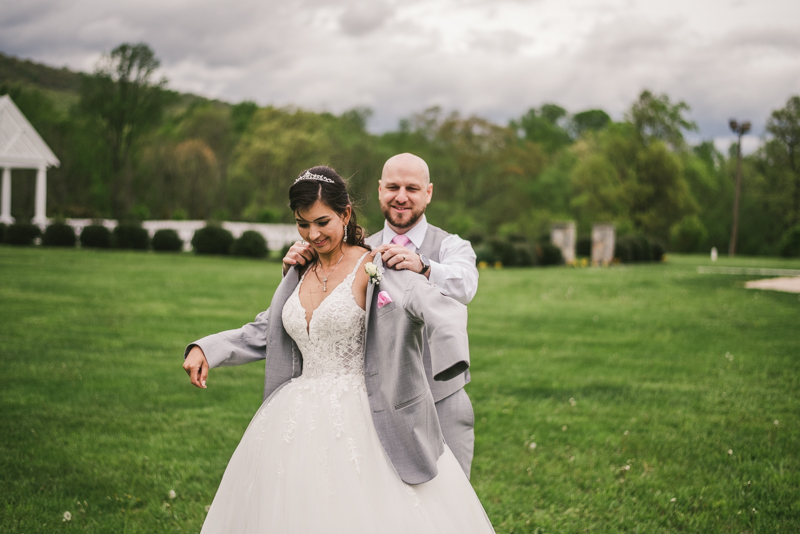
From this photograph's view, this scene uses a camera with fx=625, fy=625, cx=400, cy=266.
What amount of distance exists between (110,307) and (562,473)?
959 cm

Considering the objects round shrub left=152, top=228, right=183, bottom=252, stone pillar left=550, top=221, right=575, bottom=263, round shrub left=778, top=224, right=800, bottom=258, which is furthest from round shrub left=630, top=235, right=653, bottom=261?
round shrub left=152, top=228, right=183, bottom=252

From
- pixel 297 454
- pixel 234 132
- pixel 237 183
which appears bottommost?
pixel 297 454

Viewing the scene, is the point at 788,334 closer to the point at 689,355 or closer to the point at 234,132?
the point at 689,355

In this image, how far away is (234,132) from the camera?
63.2 meters

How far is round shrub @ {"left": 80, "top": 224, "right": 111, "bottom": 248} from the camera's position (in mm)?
24281

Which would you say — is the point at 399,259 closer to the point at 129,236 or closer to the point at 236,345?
the point at 236,345

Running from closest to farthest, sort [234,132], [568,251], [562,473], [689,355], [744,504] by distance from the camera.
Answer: [744,504] → [562,473] → [689,355] → [568,251] → [234,132]

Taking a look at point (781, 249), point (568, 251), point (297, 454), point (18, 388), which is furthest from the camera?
point (781, 249)

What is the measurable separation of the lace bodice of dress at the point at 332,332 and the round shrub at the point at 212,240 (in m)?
22.5

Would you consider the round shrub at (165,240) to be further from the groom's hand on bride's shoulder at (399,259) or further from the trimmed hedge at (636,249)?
the groom's hand on bride's shoulder at (399,259)

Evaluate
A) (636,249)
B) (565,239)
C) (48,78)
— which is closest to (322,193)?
(565,239)

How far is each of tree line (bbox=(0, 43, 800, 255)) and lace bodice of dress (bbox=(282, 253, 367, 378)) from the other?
1456 inches

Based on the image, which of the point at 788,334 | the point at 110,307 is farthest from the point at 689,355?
the point at 110,307

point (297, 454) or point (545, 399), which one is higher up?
point (297, 454)
